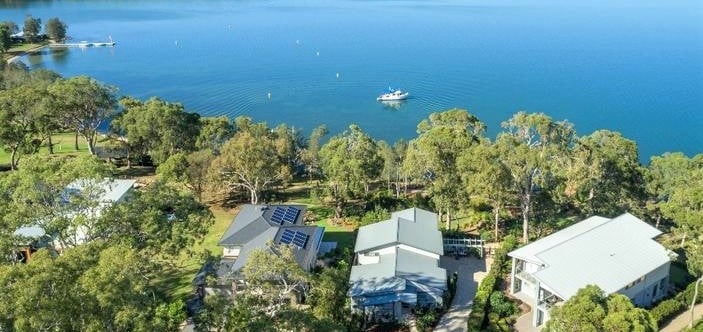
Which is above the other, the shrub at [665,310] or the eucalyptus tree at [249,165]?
the eucalyptus tree at [249,165]

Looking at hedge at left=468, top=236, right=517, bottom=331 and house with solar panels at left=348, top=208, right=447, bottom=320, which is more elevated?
house with solar panels at left=348, top=208, right=447, bottom=320

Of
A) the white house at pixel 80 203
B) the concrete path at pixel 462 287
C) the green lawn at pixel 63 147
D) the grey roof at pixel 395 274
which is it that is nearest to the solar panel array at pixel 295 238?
the grey roof at pixel 395 274

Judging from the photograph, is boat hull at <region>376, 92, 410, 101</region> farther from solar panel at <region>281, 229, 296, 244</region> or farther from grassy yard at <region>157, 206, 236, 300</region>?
solar panel at <region>281, 229, 296, 244</region>

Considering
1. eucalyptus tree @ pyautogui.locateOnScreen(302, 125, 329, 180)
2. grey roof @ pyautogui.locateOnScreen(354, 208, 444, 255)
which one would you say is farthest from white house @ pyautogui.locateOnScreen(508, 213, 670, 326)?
eucalyptus tree @ pyautogui.locateOnScreen(302, 125, 329, 180)

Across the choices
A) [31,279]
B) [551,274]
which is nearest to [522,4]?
[551,274]

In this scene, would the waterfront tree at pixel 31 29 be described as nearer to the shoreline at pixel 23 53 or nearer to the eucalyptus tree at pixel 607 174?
the shoreline at pixel 23 53
